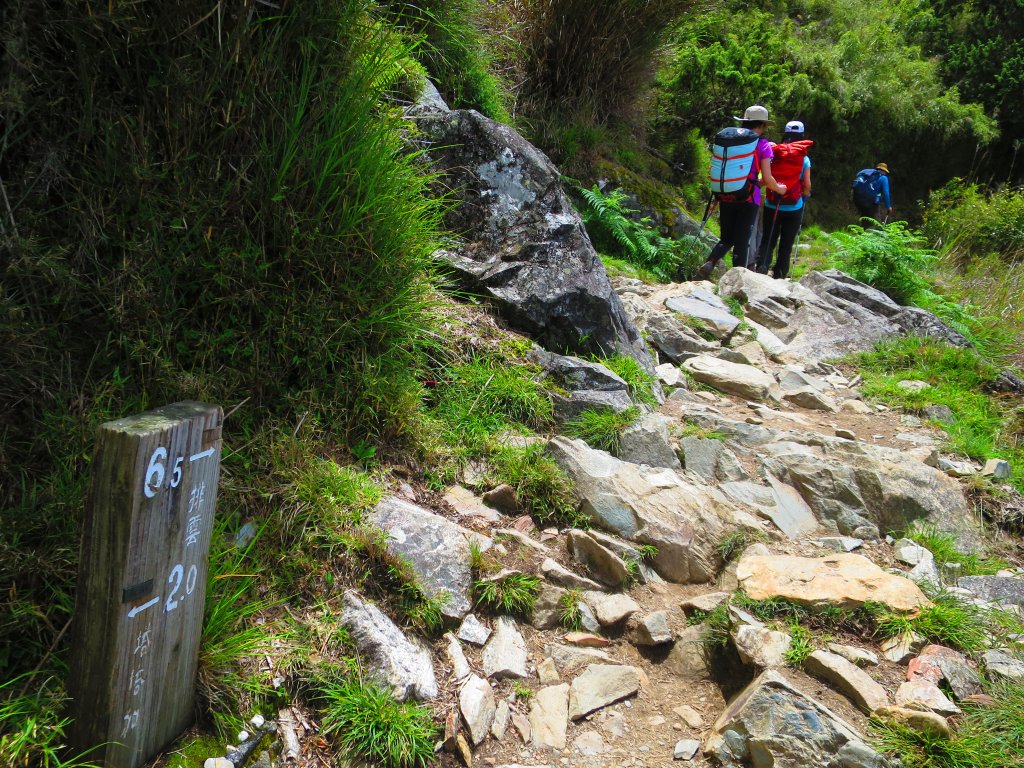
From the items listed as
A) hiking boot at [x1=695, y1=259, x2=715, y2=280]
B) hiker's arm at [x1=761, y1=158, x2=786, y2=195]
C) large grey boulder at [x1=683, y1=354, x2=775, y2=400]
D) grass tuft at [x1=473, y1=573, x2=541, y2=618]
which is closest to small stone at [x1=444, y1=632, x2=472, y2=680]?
grass tuft at [x1=473, y1=573, x2=541, y2=618]

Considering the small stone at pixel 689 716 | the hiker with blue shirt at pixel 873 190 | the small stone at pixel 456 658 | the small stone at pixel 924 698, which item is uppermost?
the hiker with blue shirt at pixel 873 190

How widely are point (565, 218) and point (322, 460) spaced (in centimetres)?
296

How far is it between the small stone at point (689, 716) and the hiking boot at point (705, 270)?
22.2 feet

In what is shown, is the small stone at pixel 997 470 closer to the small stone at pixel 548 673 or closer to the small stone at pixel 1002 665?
the small stone at pixel 1002 665

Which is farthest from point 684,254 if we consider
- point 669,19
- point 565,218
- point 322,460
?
point 322,460

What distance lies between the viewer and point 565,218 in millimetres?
5090

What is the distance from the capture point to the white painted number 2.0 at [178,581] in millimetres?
1886

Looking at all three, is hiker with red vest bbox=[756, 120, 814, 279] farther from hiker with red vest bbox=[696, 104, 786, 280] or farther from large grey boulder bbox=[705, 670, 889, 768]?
large grey boulder bbox=[705, 670, 889, 768]

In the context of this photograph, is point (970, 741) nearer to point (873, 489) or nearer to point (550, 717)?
point (550, 717)

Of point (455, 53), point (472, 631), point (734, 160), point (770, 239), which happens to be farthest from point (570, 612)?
point (770, 239)

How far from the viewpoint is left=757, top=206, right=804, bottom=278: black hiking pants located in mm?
9242

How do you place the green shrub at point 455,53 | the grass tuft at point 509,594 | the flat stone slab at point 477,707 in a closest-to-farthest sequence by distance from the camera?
1. the flat stone slab at point 477,707
2. the grass tuft at point 509,594
3. the green shrub at point 455,53

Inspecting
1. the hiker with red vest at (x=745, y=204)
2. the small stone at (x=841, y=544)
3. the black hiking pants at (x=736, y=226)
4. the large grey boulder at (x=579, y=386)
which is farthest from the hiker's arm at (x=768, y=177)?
the small stone at (x=841, y=544)

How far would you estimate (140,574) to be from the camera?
1771 mm
